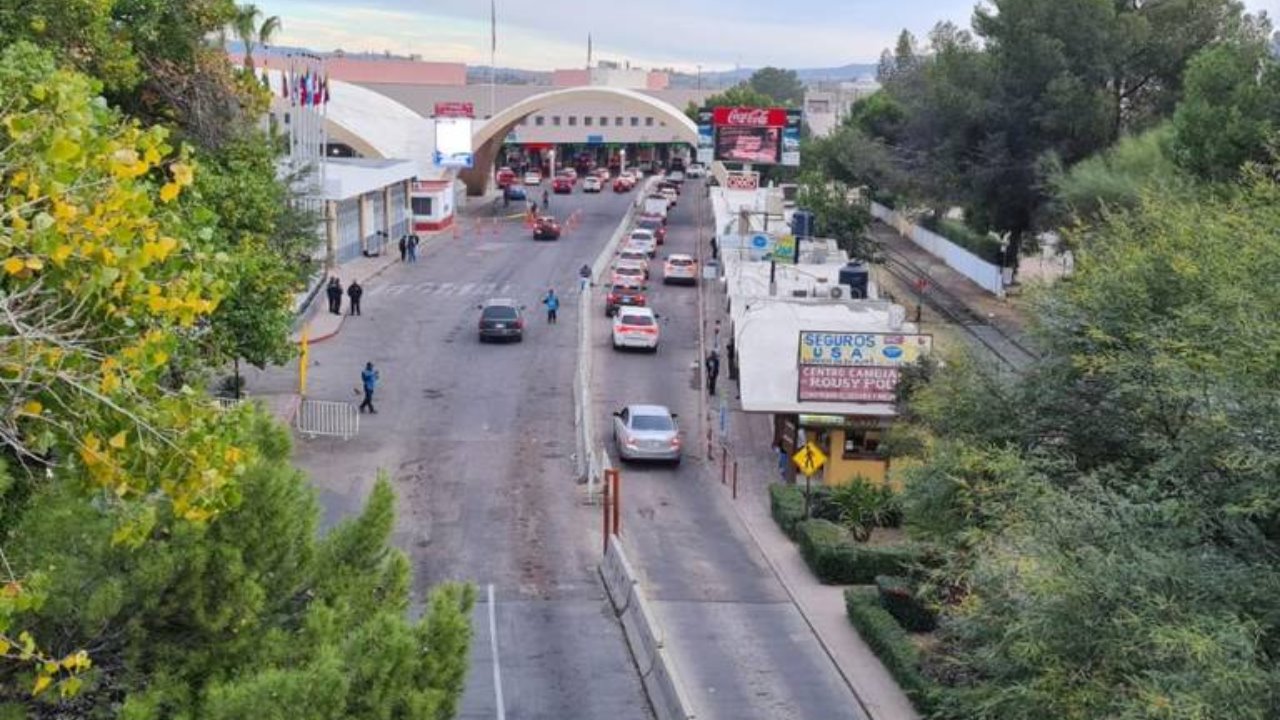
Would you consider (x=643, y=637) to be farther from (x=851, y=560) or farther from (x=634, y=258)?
(x=634, y=258)

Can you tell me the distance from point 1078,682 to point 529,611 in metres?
11.2

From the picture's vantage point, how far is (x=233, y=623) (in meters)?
9.20

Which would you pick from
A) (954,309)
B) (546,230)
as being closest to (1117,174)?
(954,309)

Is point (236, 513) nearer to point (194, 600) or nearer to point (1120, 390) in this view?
point (194, 600)

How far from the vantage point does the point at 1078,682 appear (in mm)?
10648

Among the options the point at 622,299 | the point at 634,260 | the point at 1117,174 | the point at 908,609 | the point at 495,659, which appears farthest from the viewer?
the point at 634,260

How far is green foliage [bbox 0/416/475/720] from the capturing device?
27.2ft

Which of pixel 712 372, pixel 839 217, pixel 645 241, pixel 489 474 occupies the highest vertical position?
pixel 839 217

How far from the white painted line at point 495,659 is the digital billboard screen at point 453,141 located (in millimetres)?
51427

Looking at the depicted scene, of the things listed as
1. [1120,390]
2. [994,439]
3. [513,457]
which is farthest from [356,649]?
[513,457]

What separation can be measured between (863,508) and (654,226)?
45753 millimetres

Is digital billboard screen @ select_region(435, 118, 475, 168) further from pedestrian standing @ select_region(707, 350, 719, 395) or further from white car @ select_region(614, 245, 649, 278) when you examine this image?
pedestrian standing @ select_region(707, 350, 719, 395)

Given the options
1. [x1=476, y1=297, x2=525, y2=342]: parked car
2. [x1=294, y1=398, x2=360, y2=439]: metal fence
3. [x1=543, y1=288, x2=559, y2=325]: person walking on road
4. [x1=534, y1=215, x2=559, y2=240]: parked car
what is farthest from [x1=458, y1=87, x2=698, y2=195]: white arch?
[x1=294, y1=398, x2=360, y2=439]: metal fence

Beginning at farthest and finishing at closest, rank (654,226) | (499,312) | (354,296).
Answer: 1. (654,226)
2. (354,296)
3. (499,312)
